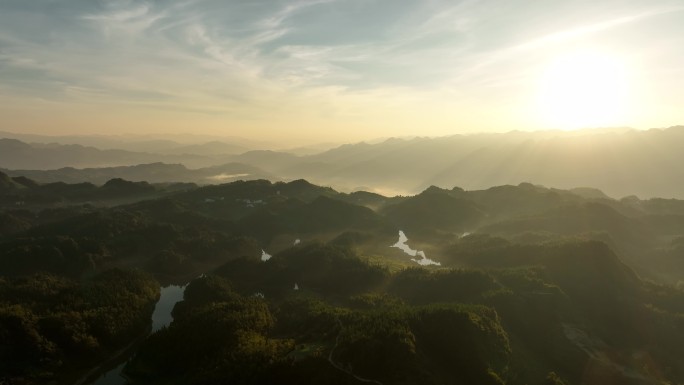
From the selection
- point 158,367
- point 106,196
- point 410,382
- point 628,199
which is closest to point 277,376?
point 410,382

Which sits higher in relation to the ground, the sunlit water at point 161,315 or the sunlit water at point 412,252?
the sunlit water at point 161,315

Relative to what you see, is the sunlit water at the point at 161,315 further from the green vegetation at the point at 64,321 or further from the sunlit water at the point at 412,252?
the sunlit water at the point at 412,252

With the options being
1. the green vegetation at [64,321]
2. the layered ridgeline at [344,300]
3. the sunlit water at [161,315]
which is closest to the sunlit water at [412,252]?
the layered ridgeline at [344,300]

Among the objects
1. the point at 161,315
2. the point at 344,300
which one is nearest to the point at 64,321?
the point at 161,315

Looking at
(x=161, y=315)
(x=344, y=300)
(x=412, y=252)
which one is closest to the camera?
(x=161, y=315)

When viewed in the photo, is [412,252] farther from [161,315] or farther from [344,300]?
[161,315]

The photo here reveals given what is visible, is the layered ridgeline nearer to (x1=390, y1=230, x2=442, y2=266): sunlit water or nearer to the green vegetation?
the green vegetation

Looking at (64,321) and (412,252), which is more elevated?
(64,321)
